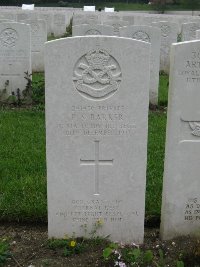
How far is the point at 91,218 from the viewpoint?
159 inches

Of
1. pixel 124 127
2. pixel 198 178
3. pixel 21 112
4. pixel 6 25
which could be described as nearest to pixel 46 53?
pixel 124 127

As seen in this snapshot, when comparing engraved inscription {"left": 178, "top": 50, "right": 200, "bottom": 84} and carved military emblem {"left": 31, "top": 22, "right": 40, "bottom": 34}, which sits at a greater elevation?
carved military emblem {"left": 31, "top": 22, "right": 40, "bottom": 34}

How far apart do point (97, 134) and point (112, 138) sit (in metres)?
0.13

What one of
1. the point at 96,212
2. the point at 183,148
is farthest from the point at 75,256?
the point at 183,148

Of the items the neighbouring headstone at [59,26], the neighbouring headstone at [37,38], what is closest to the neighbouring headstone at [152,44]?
the neighbouring headstone at [37,38]

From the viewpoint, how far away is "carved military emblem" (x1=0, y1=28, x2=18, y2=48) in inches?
334

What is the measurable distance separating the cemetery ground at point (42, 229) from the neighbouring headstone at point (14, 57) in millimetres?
2363

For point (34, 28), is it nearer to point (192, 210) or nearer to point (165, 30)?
point (165, 30)

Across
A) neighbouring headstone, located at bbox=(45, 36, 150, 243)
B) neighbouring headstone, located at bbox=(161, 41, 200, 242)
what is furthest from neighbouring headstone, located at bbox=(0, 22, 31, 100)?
neighbouring headstone, located at bbox=(161, 41, 200, 242)

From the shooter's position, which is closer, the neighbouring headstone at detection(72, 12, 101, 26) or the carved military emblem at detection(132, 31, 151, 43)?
the carved military emblem at detection(132, 31, 151, 43)

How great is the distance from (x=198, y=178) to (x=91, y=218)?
973 millimetres

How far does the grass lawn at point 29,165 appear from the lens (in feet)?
15.1

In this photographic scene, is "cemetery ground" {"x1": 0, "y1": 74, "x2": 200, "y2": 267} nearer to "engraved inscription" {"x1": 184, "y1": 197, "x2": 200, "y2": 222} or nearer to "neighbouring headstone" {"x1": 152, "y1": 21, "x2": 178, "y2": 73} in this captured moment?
"engraved inscription" {"x1": 184, "y1": 197, "x2": 200, "y2": 222}

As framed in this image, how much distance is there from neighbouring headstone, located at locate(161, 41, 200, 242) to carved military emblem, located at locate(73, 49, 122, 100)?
47 centimetres
